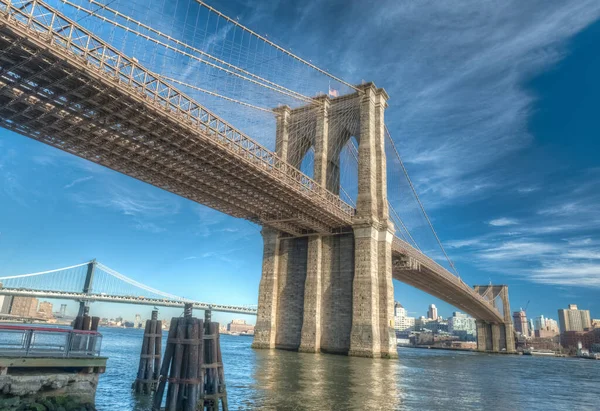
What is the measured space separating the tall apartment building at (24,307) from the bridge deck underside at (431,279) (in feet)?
312

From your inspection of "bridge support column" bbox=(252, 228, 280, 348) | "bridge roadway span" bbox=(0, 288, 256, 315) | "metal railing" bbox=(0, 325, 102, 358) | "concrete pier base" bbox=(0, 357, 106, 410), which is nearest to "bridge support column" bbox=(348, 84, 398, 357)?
"bridge support column" bbox=(252, 228, 280, 348)

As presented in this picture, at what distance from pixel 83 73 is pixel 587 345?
172854 millimetres

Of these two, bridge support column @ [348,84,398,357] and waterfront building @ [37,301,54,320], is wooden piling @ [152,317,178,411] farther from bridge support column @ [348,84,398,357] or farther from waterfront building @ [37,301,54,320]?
waterfront building @ [37,301,54,320]

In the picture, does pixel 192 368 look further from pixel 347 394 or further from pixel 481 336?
pixel 481 336

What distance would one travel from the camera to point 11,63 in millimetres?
18859

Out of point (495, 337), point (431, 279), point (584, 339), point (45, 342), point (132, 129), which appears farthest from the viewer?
point (584, 339)

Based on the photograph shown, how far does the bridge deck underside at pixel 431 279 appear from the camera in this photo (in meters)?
53.4

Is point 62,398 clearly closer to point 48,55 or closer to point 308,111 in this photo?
point 48,55

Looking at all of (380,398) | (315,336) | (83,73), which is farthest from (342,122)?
(380,398)

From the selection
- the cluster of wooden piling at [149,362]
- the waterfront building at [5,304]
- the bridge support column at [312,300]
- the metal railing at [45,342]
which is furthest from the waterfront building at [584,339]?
the waterfront building at [5,304]

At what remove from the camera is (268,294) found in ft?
158

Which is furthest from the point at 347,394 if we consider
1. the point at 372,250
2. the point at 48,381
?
the point at 372,250

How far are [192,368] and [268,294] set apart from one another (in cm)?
3678

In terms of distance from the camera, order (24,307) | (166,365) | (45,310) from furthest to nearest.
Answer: (45,310) → (24,307) → (166,365)
